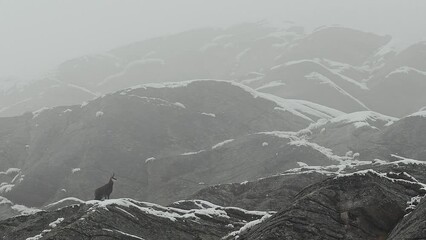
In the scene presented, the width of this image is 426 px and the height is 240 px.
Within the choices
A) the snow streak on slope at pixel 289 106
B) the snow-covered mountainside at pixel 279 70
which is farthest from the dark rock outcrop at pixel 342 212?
the snow-covered mountainside at pixel 279 70

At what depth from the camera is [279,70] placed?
11788cm

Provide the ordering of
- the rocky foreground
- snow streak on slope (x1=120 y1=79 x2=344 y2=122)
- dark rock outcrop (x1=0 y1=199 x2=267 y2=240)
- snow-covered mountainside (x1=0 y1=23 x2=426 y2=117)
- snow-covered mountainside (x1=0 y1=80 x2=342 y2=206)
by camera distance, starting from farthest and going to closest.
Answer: snow-covered mountainside (x1=0 y1=23 x2=426 y2=117)
snow streak on slope (x1=120 y1=79 x2=344 y2=122)
snow-covered mountainside (x1=0 y1=80 x2=342 y2=206)
dark rock outcrop (x1=0 y1=199 x2=267 y2=240)
the rocky foreground

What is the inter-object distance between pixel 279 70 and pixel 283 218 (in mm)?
101040

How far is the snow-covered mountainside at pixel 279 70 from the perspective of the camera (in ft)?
350

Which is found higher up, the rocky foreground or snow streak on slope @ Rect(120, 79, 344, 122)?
the rocky foreground

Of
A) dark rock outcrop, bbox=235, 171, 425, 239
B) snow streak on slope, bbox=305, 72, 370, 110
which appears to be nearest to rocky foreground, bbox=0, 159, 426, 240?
dark rock outcrop, bbox=235, 171, 425, 239

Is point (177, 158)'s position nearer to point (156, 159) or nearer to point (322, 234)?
point (156, 159)

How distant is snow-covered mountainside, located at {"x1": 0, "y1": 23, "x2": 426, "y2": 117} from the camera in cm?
10674

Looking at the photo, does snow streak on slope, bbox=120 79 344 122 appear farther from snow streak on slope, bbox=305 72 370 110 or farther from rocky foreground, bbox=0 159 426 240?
rocky foreground, bbox=0 159 426 240

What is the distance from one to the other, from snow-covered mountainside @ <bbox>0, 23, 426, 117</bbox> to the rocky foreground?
78.9 metres

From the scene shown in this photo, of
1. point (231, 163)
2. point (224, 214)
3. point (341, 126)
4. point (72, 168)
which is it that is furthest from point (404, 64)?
point (224, 214)

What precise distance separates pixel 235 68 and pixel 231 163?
111 meters

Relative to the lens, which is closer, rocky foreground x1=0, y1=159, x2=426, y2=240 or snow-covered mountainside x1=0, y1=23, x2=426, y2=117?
rocky foreground x1=0, y1=159, x2=426, y2=240

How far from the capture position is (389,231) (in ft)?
63.2
